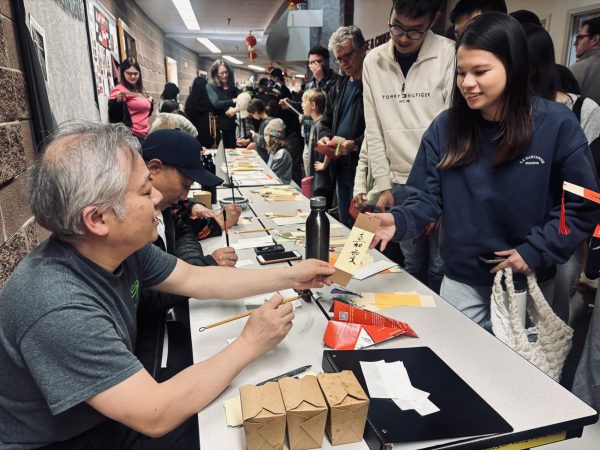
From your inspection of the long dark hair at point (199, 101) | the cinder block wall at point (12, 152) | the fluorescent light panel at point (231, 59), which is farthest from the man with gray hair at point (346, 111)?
the fluorescent light panel at point (231, 59)

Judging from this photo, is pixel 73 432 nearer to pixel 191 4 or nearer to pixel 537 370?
pixel 537 370

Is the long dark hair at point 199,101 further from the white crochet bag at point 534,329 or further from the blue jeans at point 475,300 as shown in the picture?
the white crochet bag at point 534,329

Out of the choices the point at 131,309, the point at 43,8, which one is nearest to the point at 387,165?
the point at 131,309

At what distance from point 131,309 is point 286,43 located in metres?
7.87

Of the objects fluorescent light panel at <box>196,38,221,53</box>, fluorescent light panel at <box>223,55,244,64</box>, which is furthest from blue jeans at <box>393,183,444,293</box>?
fluorescent light panel at <box>223,55,244,64</box>

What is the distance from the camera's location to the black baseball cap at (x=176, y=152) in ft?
5.19

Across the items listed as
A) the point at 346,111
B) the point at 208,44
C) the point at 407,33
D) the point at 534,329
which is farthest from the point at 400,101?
the point at 208,44

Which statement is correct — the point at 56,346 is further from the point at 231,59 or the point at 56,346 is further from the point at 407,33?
the point at 231,59

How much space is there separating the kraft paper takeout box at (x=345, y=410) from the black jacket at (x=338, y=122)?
235 centimetres

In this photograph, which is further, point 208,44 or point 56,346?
point 208,44

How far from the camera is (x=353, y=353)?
1.04 m

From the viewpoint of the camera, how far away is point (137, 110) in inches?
177

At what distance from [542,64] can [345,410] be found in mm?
1650

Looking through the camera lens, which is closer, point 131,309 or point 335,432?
point 335,432
